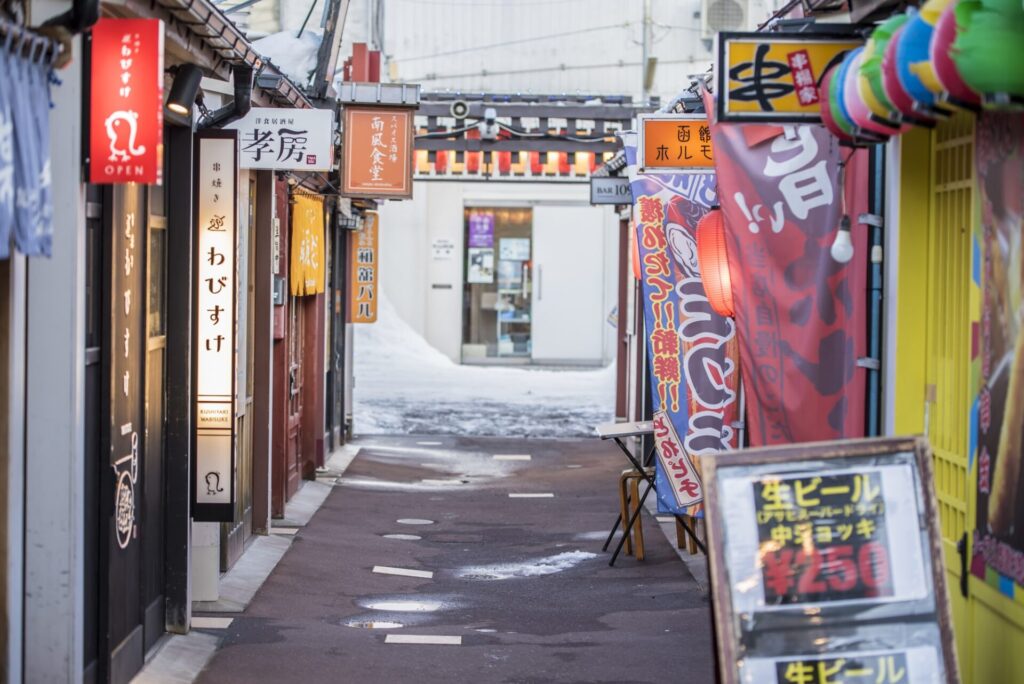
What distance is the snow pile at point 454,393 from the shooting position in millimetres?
27125

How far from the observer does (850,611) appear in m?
5.91

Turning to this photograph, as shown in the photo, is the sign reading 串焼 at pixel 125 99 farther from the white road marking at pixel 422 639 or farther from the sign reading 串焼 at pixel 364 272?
the sign reading 串焼 at pixel 364 272

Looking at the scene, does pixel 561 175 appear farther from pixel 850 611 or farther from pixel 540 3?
pixel 850 611

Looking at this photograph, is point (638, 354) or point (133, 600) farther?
point (638, 354)

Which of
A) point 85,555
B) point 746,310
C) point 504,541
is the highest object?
point 746,310

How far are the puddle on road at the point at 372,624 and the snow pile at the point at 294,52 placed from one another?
8.70m

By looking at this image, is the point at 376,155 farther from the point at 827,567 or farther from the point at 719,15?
the point at 719,15

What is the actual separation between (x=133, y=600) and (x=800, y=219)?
492 cm

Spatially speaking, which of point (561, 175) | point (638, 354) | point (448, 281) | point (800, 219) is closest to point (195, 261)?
point (800, 219)

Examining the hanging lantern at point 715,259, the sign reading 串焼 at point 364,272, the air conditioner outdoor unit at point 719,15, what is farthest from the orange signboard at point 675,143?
the air conditioner outdoor unit at point 719,15

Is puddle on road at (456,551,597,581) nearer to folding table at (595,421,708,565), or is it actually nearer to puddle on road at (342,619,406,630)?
Answer: folding table at (595,421,708,565)

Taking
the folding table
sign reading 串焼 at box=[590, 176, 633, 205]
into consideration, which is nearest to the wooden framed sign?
the folding table

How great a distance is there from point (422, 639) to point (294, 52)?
9.93 metres

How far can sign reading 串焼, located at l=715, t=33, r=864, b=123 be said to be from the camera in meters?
7.37
